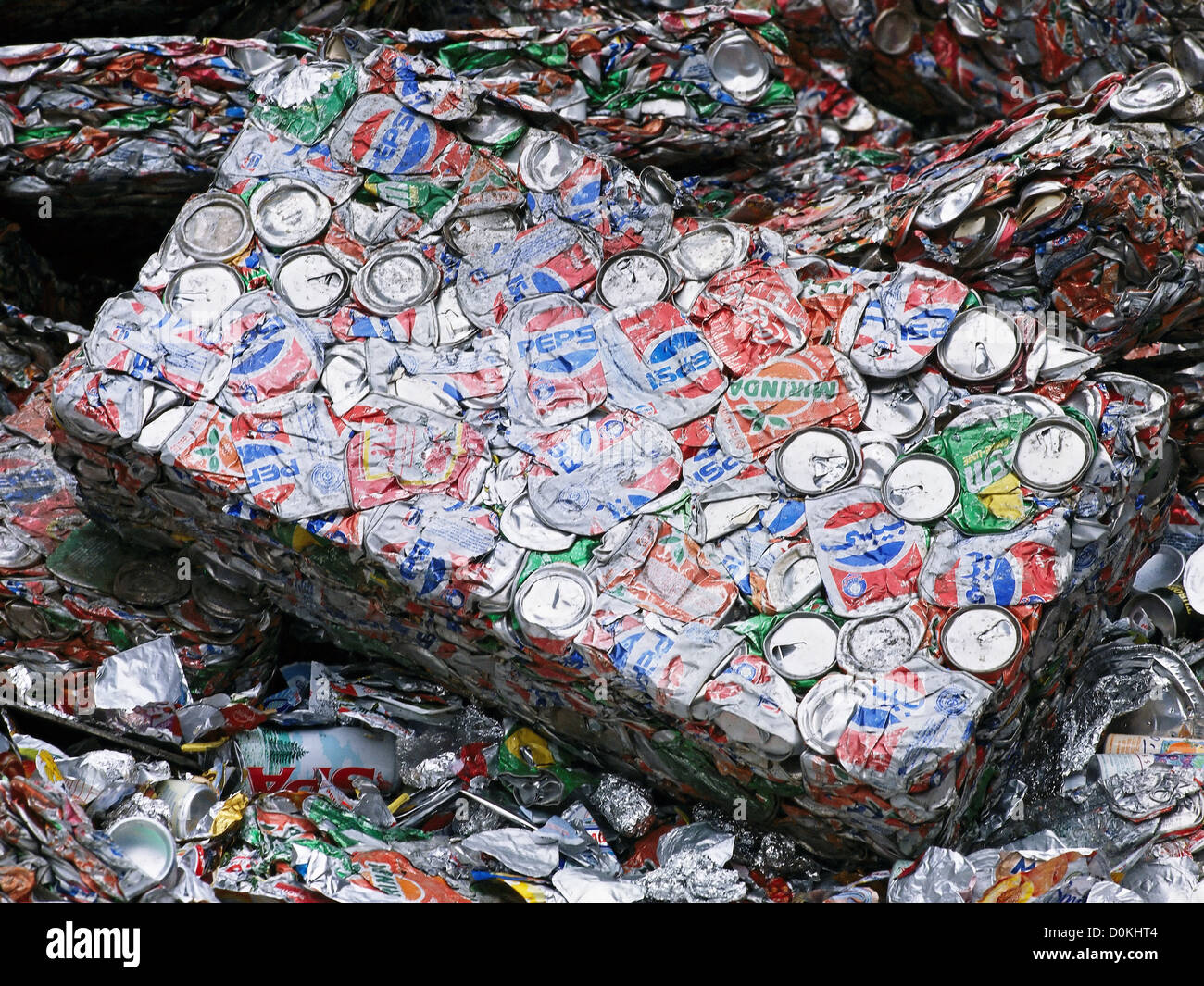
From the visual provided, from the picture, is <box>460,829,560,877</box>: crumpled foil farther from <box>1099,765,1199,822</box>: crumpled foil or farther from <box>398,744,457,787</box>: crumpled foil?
<box>1099,765,1199,822</box>: crumpled foil

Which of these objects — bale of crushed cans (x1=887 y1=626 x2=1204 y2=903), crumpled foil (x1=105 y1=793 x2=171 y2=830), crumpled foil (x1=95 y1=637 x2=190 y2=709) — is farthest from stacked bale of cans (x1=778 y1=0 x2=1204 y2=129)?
crumpled foil (x1=105 y1=793 x2=171 y2=830)

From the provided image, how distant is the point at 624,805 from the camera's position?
8.77 ft

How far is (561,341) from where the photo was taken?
9.16ft

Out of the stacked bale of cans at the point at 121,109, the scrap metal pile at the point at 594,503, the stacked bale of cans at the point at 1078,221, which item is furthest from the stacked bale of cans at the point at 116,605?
the stacked bale of cans at the point at 1078,221

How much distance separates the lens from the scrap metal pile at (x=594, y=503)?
247cm

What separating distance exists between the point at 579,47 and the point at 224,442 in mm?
1410

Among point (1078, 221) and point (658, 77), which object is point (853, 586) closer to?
point (1078, 221)

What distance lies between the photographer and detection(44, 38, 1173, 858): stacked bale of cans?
2461 mm

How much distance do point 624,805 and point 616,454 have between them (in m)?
0.68

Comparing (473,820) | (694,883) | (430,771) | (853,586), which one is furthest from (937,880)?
(430,771)

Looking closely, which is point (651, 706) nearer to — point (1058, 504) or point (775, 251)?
point (1058, 504)

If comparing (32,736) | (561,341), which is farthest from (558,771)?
(32,736)

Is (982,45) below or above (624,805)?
above

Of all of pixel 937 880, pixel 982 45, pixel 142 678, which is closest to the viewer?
pixel 937 880
